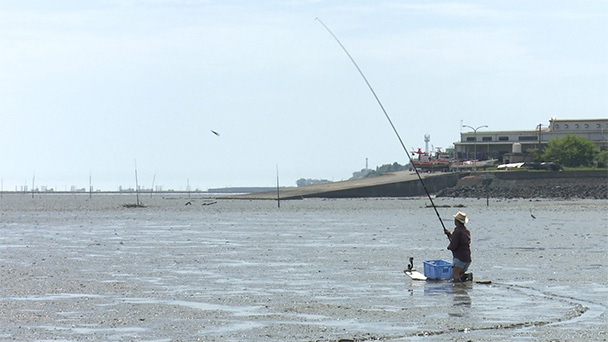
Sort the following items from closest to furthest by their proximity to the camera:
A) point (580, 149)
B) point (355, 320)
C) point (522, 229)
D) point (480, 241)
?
point (355, 320) < point (480, 241) < point (522, 229) < point (580, 149)

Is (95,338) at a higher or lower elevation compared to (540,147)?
lower

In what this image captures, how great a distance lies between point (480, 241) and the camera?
40875 millimetres

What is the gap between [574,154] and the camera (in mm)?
139875

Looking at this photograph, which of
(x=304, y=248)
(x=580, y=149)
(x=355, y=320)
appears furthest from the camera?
(x=580, y=149)

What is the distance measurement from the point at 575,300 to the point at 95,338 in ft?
33.0

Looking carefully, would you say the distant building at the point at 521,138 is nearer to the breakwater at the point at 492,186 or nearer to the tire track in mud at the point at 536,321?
the breakwater at the point at 492,186

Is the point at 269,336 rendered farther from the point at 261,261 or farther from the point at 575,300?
the point at 261,261

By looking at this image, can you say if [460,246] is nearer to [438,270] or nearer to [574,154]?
[438,270]

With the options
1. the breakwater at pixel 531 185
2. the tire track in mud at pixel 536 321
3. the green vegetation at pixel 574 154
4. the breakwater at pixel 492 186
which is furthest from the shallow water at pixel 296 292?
the green vegetation at pixel 574 154

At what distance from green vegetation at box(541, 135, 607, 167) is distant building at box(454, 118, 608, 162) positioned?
9764 mm

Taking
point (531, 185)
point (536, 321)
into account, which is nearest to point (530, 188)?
point (531, 185)

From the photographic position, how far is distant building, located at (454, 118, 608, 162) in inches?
6240


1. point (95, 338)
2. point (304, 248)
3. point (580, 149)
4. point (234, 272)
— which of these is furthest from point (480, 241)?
point (580, 149)

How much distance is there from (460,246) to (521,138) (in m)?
145
